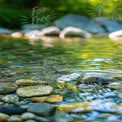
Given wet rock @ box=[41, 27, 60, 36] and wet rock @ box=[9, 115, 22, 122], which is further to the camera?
wet rock @ box=[41, 27, 60, 36]

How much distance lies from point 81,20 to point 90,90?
45.2 feet

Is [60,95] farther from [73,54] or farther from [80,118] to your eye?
[73,54]

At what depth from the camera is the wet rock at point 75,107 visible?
4.02 metres

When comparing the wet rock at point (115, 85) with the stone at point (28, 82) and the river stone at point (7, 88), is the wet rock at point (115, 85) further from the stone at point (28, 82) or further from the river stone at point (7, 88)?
the river stone at point (7, 88)

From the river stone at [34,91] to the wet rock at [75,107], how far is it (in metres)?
0.51

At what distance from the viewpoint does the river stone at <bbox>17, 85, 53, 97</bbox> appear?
4.60m

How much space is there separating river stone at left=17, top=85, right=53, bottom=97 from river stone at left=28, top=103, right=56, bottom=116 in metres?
0.58

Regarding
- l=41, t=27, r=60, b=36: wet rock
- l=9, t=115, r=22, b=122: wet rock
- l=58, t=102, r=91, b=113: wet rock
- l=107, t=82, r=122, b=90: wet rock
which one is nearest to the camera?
l=9, t=115, r=22, b=122: wet rock

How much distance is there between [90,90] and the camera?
193 inches

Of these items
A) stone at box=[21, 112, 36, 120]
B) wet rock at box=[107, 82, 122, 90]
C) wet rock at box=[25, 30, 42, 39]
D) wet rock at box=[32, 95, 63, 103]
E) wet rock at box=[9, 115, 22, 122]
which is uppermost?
wet rock at box=[25, 30, 42, 39]

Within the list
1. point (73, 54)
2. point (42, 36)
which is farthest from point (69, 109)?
point (42, 36)

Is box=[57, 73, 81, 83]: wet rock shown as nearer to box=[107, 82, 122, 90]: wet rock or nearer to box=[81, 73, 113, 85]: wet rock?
box=[81, 73, 113, 85]: wet rock

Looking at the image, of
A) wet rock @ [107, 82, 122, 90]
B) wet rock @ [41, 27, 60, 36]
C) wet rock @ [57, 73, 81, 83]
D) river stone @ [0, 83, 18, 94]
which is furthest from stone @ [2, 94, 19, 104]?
wet rock @ [41, 27, 60, 36]

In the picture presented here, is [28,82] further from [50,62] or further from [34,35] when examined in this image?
[34,35]
